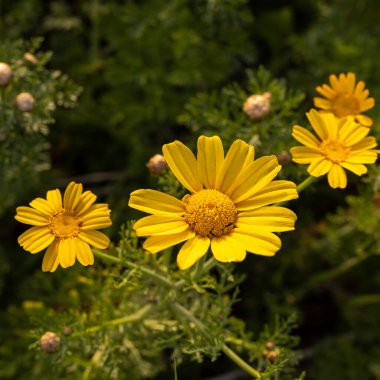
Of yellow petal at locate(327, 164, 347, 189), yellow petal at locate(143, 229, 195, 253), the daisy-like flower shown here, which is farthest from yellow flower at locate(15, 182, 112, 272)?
the daisy-like flower

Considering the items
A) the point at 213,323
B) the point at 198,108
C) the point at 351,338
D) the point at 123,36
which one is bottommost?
the point at 213,323

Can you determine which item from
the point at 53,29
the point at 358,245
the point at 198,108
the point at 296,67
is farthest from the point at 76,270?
the point at 296,67

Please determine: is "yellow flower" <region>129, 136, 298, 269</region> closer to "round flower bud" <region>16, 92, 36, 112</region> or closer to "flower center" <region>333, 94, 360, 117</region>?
"flower center" <region>333, 94, 360, 117</region>

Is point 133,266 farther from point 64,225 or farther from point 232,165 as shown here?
point 232,165

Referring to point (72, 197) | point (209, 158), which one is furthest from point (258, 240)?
point (72, 197)

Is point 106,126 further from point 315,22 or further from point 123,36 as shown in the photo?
point 315,22

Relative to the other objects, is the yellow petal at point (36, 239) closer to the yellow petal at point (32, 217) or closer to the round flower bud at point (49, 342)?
the yellow petal at point (32, 217)

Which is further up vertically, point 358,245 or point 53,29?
point 53,29
